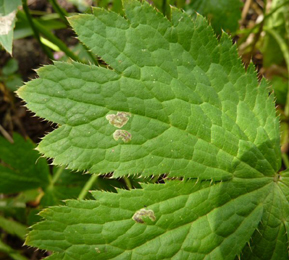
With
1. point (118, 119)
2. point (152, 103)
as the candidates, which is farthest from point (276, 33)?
point (118, 119)

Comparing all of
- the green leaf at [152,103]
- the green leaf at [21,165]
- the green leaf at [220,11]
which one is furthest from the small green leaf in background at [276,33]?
the green leaf at [21,165]

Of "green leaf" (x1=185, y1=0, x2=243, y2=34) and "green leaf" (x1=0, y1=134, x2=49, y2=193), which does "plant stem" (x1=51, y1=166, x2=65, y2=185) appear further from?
"green leaf" (x1=185, y1=0, x2=243, y2=34)

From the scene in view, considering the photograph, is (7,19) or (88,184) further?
(88,184)

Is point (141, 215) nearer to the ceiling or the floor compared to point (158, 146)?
nearer to the floor

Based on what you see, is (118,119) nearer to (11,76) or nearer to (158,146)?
(158,146)

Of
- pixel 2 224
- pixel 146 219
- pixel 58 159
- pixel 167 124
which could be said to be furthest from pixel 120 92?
pixel 2 224

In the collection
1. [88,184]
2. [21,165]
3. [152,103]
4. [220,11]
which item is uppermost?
[220,11]

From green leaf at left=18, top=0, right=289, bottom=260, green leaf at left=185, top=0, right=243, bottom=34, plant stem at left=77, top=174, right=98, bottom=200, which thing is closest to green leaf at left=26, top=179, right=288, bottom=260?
green leaf at left=18, top=0, right=289, bottom=260

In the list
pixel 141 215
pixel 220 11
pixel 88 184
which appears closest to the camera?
pixel 141 215
